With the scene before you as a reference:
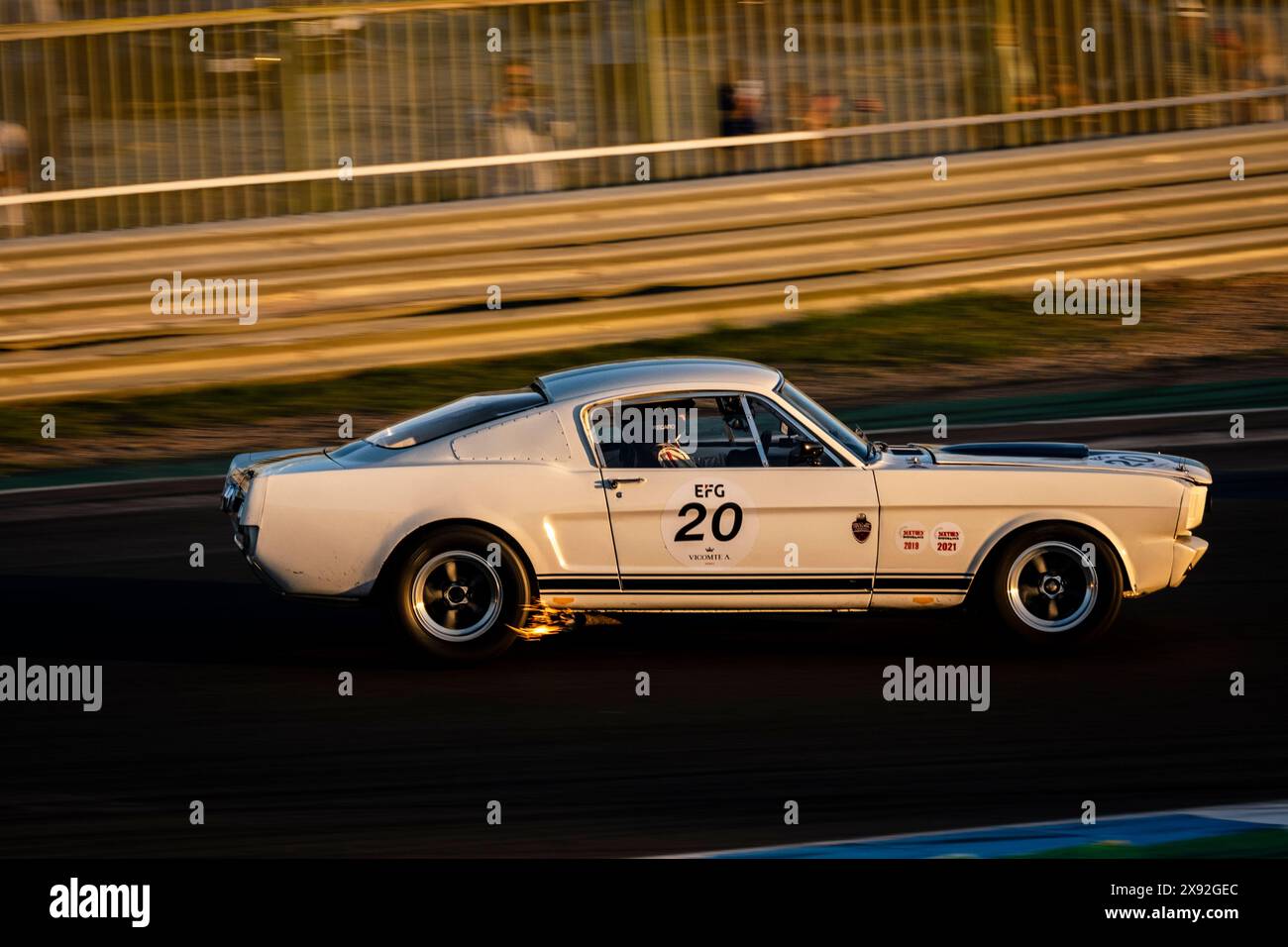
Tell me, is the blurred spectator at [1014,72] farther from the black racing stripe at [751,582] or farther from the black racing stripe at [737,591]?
the black racing stripe at [737,591]

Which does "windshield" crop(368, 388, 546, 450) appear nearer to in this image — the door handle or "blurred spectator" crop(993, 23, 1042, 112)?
the door handle

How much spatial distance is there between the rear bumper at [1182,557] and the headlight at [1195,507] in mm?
69

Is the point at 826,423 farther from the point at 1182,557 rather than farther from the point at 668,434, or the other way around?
the point at 1182,557

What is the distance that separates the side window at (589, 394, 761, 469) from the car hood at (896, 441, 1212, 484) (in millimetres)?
870

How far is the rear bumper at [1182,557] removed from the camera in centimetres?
728

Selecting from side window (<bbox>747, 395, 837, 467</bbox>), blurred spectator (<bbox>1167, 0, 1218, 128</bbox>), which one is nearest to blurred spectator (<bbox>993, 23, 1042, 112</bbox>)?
blurred spectator (<bbox>1167, 0, 1218, 128</bbox>)

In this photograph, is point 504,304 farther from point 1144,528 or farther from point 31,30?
point 1144,528

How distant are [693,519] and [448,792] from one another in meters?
1.77

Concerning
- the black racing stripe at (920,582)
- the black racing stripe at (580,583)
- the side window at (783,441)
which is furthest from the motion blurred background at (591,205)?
the black racing stripe at (580,583)

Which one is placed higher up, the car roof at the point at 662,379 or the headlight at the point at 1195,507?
the car roof at the point at 662,379

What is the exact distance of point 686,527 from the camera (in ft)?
23.4

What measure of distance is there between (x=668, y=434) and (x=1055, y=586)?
5.80ft

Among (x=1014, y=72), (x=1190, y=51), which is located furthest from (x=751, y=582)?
(x=1190, y=51)

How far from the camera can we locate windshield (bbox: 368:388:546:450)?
739 centimetres
